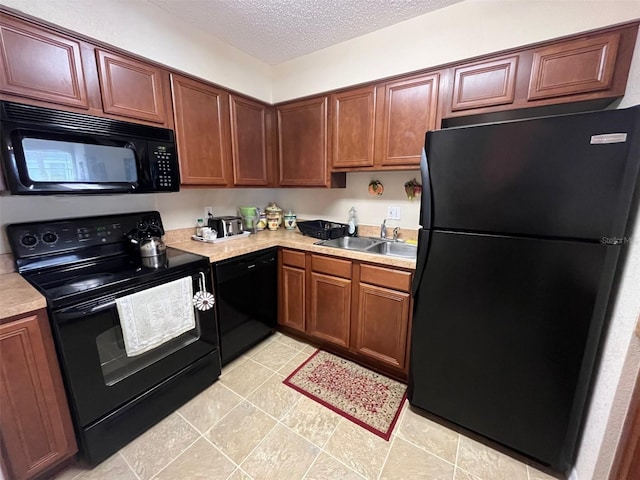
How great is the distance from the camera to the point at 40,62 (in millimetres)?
1257

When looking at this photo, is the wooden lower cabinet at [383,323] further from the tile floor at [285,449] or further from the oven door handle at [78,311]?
the oven door handle at [78,311]

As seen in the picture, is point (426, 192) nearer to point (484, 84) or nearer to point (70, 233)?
point (484, 84)

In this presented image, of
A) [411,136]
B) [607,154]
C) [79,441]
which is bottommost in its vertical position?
[79,441]

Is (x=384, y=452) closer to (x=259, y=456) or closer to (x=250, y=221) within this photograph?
(x=259, y=456)

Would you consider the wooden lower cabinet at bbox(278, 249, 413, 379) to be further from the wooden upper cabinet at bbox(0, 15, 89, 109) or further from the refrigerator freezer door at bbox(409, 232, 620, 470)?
the wooden upper cabinet at bbox(0, 15, 89, 109)

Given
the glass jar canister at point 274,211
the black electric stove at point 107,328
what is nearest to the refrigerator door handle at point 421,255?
the black electric stove at point 107,328

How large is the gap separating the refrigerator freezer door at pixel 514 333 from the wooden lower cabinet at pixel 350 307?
288 millimetres

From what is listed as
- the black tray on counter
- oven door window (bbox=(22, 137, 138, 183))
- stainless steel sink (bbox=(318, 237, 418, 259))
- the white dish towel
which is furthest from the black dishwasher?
oven door window (bbox=(22, 137, 138, 183))

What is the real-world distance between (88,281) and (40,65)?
105cm

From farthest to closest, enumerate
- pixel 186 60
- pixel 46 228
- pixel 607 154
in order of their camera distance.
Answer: pixel 186 60 < pixel 46 228 < pixel 607 154

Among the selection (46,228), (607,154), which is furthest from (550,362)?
(46,228)

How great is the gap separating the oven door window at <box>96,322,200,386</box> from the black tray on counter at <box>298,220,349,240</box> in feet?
4.56

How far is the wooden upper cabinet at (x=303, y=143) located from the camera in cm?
222

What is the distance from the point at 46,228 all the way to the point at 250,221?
1.40 meters
